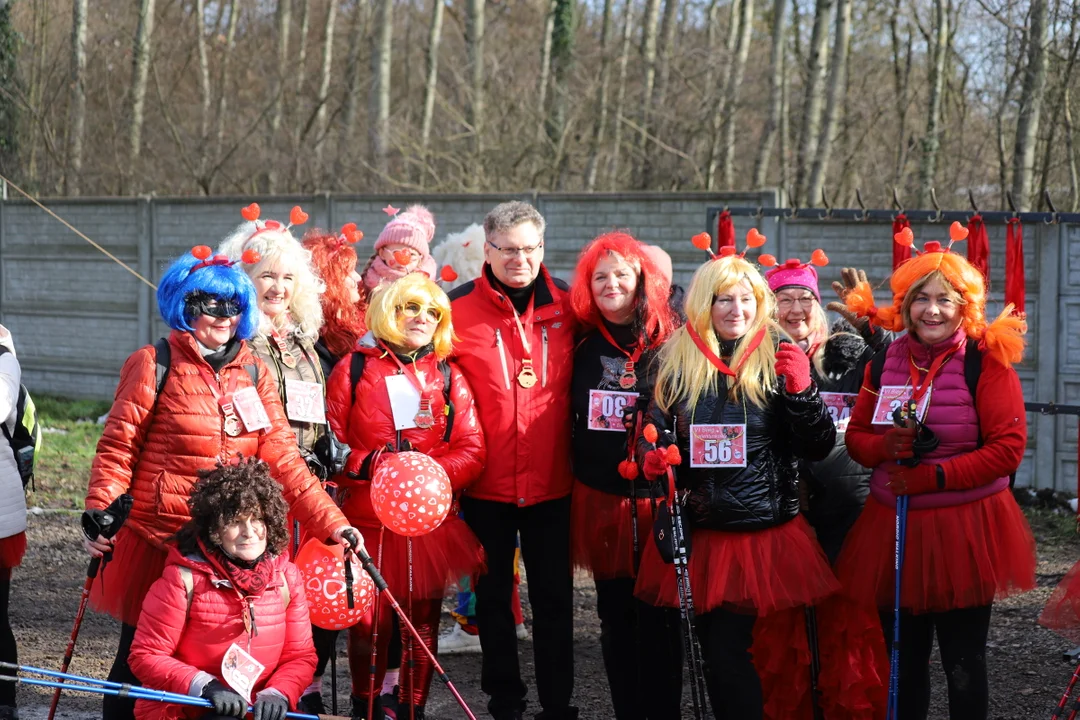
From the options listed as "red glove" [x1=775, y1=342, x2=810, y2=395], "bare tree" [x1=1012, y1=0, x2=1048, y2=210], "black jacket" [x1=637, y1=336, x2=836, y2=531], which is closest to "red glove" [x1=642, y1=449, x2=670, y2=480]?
"black jacket" [x1=637, y1=336, x2=836, y2=531]

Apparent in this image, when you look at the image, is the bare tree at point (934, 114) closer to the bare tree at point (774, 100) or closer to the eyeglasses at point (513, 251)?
the bare tree at point (774, 100)

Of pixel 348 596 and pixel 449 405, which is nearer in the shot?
pixel 348 596

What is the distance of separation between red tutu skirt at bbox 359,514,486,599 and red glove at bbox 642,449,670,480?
2.88 feet

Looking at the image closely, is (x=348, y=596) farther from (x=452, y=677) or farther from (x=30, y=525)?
(x=30, y=525)

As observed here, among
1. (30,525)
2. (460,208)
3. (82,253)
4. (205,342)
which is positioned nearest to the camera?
(205,342)

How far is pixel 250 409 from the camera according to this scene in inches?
162

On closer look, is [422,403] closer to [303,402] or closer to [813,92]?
[303,402]

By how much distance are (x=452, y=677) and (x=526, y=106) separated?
494 inches

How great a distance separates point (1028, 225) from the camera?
835cm

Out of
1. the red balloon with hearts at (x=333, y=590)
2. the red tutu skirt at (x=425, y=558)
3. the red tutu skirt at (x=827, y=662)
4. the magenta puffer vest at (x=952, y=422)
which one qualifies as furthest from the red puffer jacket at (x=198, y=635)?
the magenta puffer vest at (x=952, y=422)

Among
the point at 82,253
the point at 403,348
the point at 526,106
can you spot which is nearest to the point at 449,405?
the point at 403,348

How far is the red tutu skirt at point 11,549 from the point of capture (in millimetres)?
4461

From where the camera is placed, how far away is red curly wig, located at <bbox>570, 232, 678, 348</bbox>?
4523 mm

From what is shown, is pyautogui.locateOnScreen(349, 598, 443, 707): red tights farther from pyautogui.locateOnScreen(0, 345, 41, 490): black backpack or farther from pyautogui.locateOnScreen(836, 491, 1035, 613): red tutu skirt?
pyautogui.locateOnScreen(836, 491, 1035, 613): red tutu skirt
